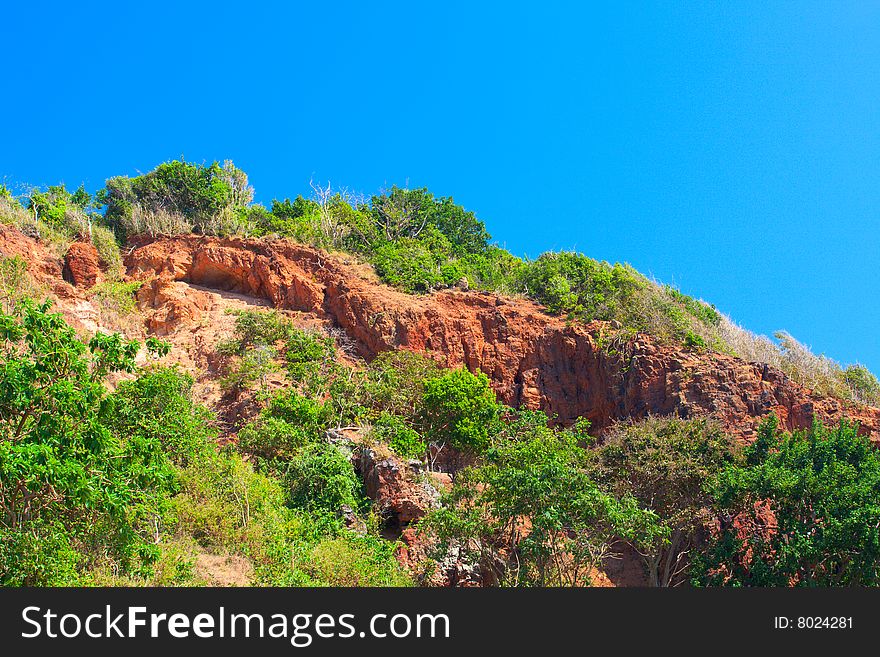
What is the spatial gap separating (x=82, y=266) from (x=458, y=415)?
13.8 metres

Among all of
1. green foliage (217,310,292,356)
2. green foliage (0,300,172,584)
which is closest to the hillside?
green foliage (0,300,172,584)

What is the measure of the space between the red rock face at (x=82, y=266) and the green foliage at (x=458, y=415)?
1231cm

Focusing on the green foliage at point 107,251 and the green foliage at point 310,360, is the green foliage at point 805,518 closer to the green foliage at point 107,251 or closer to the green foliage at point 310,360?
the green foliage at point 310,360

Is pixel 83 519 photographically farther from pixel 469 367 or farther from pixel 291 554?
pixel 469 367

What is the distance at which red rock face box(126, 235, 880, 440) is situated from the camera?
78.5 feet

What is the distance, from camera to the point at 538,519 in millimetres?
15344

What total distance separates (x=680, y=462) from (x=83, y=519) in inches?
518

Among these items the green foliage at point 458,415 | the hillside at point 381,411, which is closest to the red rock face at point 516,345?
the hillside at point 381,411

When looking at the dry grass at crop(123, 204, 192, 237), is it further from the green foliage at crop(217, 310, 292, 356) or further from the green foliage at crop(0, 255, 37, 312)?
the green foliage at crop(217, 310, 292, 356)

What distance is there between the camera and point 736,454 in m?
19.4

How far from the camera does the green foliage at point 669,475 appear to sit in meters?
18.7

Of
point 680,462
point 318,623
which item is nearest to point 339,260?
point 680,462

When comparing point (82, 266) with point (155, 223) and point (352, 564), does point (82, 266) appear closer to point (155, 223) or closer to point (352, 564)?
point (155, 223)

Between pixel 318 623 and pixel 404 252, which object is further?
pixel 404 252
